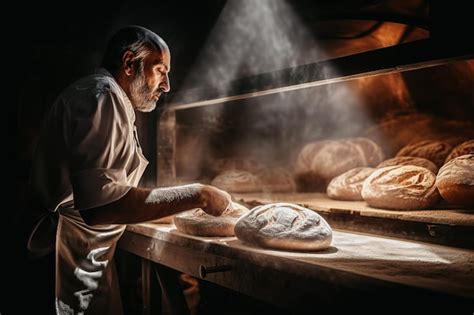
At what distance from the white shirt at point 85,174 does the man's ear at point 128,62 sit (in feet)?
0.36

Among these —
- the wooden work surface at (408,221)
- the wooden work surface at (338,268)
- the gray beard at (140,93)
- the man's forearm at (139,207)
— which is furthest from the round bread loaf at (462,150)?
the gray beard at (140,93)

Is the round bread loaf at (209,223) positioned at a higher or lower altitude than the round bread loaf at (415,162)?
lower

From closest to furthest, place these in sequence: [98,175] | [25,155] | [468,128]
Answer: [98,175] < [25,155] < [468,128]

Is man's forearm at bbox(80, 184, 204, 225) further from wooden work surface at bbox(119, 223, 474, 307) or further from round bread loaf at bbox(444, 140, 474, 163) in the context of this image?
round bread loaf at bbox(444, 140, 474, 163)

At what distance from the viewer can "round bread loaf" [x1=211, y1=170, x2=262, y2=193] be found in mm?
3746

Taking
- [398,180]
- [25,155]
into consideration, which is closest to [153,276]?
[25,155]

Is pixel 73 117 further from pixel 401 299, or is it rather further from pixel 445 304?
pixel 445 304

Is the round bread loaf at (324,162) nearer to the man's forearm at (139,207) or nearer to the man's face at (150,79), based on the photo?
the man's face at (150,79)

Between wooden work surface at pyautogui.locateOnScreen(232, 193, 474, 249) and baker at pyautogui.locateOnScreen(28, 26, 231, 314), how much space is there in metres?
0.99

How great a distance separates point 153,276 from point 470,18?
266 cm

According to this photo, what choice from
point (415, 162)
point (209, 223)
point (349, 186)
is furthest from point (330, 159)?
point (209, 223)

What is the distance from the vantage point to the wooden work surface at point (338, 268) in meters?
1.40

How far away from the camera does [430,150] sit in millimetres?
3389

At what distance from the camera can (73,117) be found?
6.05ft
